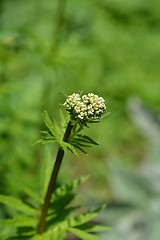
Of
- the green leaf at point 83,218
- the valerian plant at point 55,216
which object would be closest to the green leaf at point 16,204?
the valerian plant at point 55,216

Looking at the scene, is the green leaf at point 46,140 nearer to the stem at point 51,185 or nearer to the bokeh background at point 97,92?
the stem at point 51,185

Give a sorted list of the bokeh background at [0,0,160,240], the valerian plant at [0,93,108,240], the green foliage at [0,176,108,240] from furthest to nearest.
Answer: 1. the bokeh background at [0,0,160,240]
2. the green foliage at [0,176,108,240]
3. the valerian plant at [0,93,108,240]

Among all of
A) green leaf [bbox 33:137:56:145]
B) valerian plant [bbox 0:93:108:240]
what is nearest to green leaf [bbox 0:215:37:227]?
valerian plant [bbox 0:93:108:240]

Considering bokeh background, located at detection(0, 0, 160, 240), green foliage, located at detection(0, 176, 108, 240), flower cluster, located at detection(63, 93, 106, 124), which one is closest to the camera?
flower cluster, located at detection(63, 93, 106, 124)

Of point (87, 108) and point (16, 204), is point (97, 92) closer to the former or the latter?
point (16, 204)

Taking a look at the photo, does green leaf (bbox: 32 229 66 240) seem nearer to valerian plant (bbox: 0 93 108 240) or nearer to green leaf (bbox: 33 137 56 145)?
valerian plant (bbox: 0 93 108 240)
